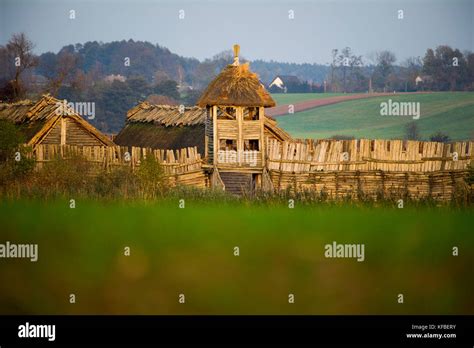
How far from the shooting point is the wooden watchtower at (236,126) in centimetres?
4716

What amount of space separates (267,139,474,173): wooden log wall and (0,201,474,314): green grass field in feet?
61.6

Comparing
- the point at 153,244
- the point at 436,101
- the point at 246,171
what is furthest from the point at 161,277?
the point at 436,101

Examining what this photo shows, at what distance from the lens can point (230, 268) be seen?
22.2 m

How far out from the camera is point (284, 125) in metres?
92.4

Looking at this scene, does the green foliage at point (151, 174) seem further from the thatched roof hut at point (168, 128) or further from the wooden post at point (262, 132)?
the thatched roof hut at point (168, 128)

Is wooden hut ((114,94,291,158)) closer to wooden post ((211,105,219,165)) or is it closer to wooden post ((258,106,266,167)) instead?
wooden post ((211,105,219,165))

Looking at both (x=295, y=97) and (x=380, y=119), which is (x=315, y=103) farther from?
(x=380, y=119)

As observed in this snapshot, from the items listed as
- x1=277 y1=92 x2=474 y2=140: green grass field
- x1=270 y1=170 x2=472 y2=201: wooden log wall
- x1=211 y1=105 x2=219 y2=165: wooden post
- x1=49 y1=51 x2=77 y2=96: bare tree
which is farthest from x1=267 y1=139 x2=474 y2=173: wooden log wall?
x1=49 y1=51 x2=77 y2=96: bare tree

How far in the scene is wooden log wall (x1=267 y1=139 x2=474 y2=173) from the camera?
4306cm

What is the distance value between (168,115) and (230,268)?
1377 inches

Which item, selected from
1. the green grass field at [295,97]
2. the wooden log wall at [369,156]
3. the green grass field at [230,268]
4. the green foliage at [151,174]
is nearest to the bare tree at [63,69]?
the green grass field at [295,97]

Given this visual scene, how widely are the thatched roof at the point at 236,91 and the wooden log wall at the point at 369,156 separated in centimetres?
206
